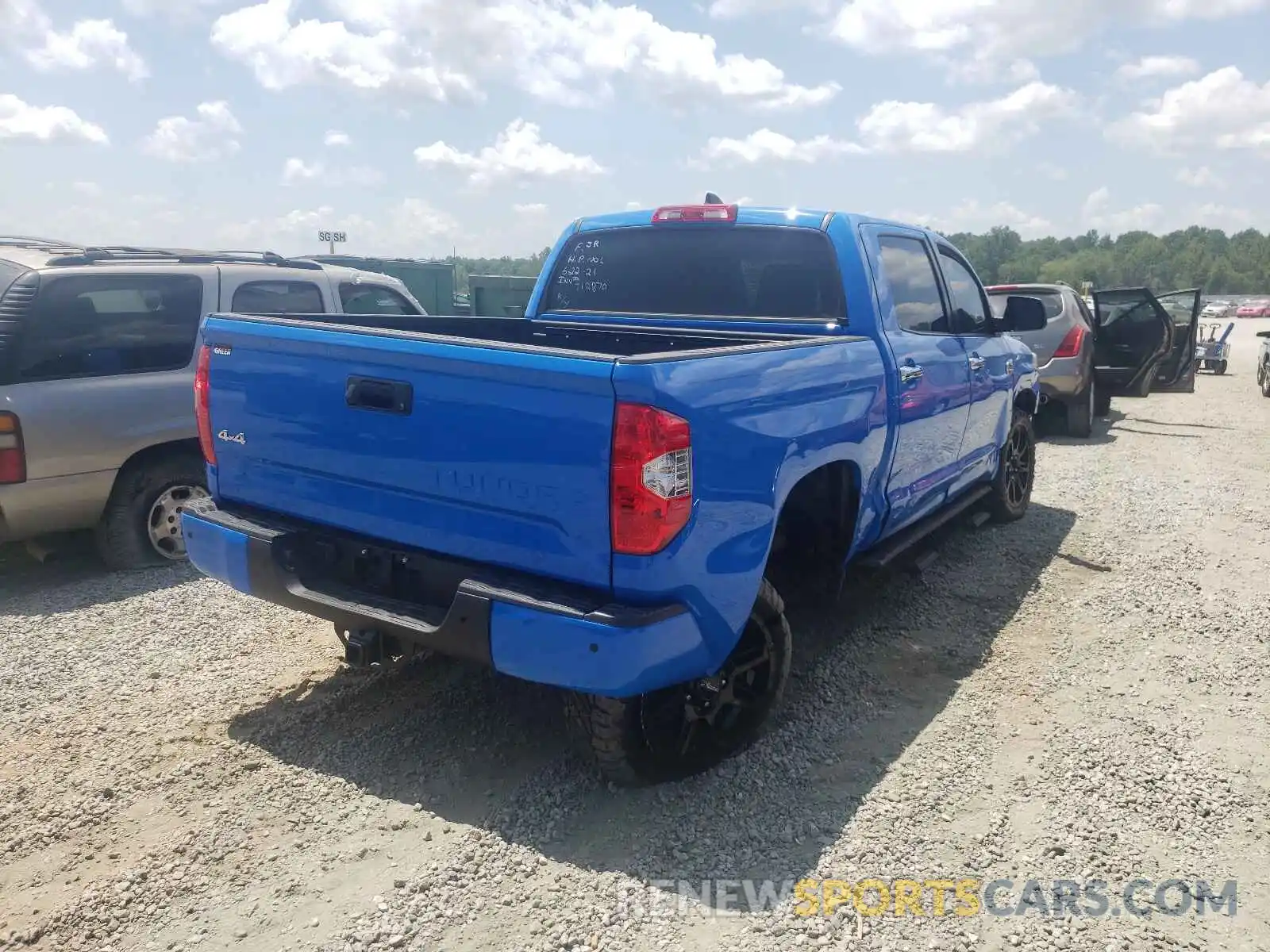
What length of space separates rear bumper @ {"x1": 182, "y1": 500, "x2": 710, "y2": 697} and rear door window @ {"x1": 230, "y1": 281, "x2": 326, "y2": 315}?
137 inches

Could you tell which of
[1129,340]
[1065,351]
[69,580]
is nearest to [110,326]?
[69,580]

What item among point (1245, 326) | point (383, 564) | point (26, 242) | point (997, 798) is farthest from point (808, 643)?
point (1245, 326)

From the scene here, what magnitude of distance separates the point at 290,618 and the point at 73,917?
7.40ft

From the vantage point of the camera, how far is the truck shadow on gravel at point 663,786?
2.97 m

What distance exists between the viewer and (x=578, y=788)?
326 cm

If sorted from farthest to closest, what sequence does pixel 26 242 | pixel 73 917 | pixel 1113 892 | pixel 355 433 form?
pixel 26 242 → pixel 355 433 → pixel 1113 892 → pixel 73 917

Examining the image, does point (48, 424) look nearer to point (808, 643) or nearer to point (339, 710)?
point (339, 710)

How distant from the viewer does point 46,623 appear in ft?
15.3

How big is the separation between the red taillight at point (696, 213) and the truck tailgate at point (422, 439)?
6.22 feet

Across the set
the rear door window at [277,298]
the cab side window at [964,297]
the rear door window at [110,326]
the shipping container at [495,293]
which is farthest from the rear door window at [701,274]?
the shipping container at [495,293]

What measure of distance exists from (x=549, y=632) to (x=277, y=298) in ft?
14.5

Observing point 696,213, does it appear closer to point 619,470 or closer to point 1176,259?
point 619,470

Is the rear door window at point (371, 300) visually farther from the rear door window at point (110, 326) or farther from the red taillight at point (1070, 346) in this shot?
the red taillight at point (1070, 346)

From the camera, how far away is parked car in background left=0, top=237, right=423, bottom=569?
4.83 m
